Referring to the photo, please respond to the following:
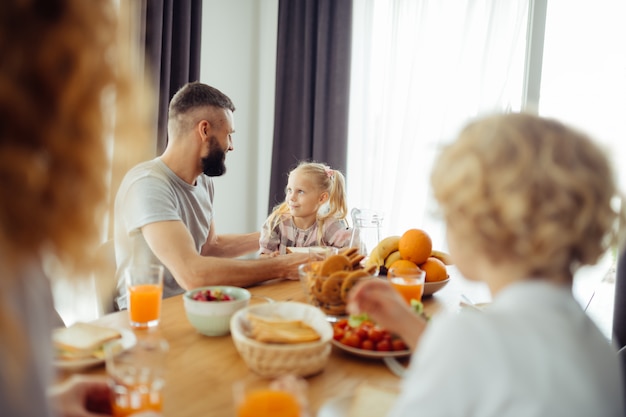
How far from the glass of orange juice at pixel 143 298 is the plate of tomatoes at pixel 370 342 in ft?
1.57

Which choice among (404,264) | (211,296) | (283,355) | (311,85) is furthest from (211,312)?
(311,85)

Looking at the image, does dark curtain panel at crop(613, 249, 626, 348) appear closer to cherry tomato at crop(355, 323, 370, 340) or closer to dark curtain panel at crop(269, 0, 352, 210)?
cherry tomato at crop(355, 323, 370, 340)

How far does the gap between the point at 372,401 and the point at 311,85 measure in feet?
10.5

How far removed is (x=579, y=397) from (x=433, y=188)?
1.14ft

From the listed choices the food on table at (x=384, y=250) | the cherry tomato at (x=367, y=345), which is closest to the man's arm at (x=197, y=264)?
the food on table at (x=384, y=250)

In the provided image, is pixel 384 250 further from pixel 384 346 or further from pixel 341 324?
pixel 384 346

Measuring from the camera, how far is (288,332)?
3.54ft

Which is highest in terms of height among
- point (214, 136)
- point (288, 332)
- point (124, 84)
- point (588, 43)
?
point (588, 43)

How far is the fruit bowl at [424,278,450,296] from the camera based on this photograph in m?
1.68

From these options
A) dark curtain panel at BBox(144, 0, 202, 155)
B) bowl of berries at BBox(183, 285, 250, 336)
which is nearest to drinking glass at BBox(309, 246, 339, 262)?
bowl of berries at BBox(183, 285, 250, 336)

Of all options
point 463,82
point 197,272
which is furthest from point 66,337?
point 463,82

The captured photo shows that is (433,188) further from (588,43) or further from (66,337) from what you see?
(588,43)

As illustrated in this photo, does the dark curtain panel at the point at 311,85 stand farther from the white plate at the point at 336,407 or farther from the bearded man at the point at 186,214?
the white plate at the point at 336,407

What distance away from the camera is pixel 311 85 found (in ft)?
12.6
